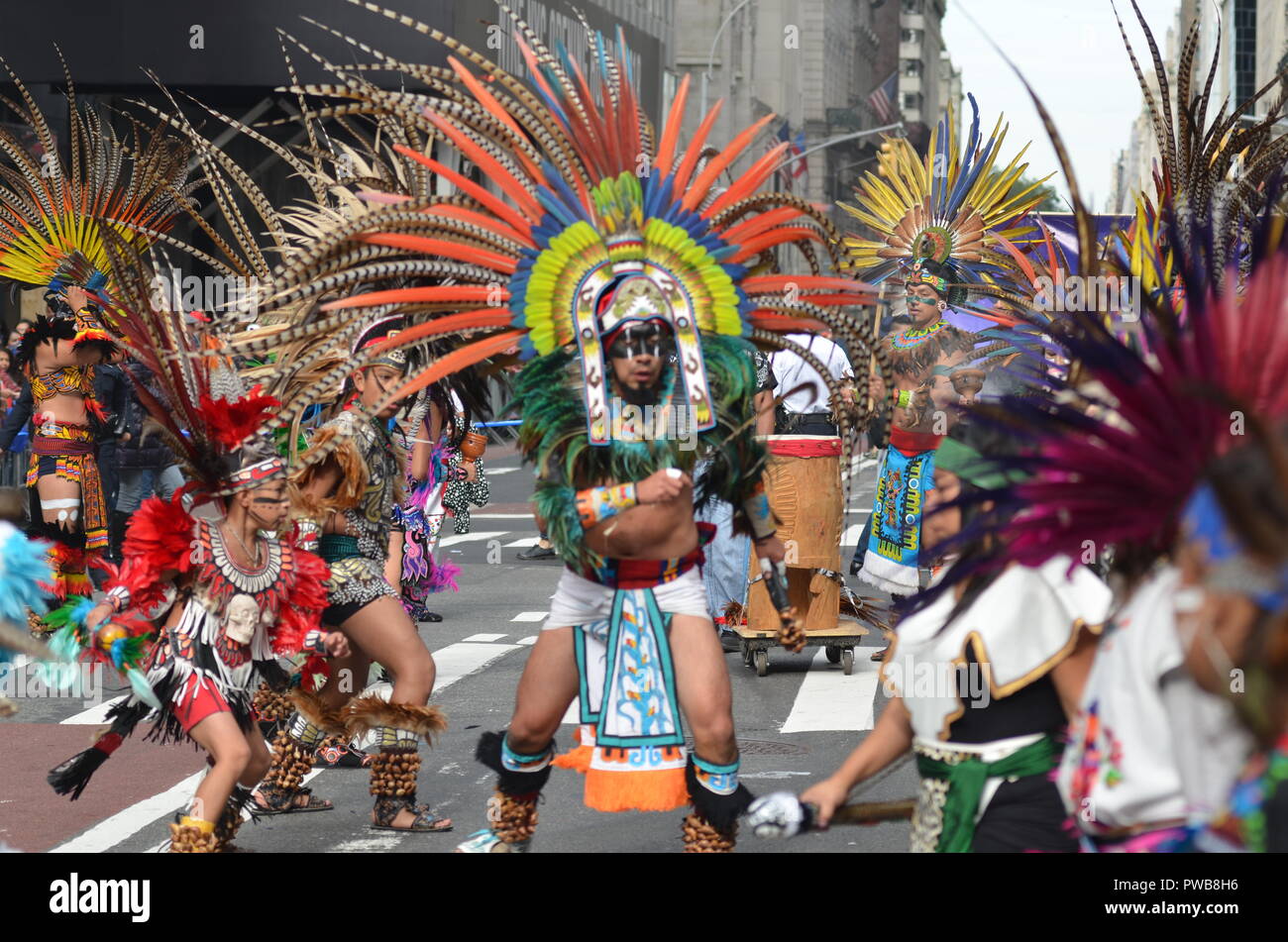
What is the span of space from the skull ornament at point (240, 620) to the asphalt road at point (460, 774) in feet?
3.90

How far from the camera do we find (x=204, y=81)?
25609 mm

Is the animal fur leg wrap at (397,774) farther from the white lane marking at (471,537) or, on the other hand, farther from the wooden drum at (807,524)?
the white lane marking at (471,537)

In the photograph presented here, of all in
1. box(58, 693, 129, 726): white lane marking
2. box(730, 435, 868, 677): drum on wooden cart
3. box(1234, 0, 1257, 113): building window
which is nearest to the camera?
box(58, 693, 129, 726): white lane marking

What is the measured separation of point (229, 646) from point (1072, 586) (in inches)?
120

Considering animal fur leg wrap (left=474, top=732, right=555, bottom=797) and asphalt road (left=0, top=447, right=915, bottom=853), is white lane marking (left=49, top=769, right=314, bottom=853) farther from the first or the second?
animal fur leg wrap (left=474, top=732, right=555, bottom=797)

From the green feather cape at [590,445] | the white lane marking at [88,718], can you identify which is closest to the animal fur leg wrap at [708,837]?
the green feather cape at [590,445]

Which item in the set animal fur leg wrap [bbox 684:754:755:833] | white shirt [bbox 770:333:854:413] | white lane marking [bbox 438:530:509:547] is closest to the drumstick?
animal fur leg wrap [bbox 684:754:755:833]

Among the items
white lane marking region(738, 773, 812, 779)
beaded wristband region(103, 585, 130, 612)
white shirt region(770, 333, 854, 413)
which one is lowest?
white lane marking region(738, 773, 812, 779)

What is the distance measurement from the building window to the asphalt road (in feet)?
174

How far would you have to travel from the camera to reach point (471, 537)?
18969mm

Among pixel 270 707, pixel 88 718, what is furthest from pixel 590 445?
pixel 88 718

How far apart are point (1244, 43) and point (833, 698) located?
55.4 metres

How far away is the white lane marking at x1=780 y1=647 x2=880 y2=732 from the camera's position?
9.03 m

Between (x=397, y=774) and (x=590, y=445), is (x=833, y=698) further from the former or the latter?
(x=590, y=445)
